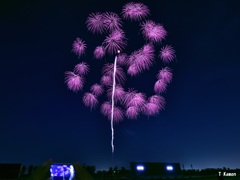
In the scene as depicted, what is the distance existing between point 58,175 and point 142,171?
55.9 m

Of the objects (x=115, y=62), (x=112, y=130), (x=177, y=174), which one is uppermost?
(x=115, y=62)

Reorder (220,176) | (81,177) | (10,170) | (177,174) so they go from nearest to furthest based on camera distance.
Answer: (81,177) → (220,176) → (10,170) → (177,174)

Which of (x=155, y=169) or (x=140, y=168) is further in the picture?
(x=155, y=169)

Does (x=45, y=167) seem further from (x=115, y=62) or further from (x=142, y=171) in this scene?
(x=142, y=171)

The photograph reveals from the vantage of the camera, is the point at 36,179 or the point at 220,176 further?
the point at 220,176

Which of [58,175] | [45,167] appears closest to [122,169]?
[58,175]

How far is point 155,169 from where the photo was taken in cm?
8006

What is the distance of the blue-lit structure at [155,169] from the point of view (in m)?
77.0

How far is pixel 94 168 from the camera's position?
87812 mm

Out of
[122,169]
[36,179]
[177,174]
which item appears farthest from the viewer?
[122,169]

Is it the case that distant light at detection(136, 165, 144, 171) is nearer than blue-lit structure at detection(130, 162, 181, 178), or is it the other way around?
blue-lit structure at detection(130, 162, 181, 178)

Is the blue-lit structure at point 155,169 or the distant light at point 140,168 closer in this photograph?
the blue-lit structure at point 155,169

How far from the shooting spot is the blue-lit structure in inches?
3031

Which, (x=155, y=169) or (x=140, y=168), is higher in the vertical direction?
(x=140, y=168)
